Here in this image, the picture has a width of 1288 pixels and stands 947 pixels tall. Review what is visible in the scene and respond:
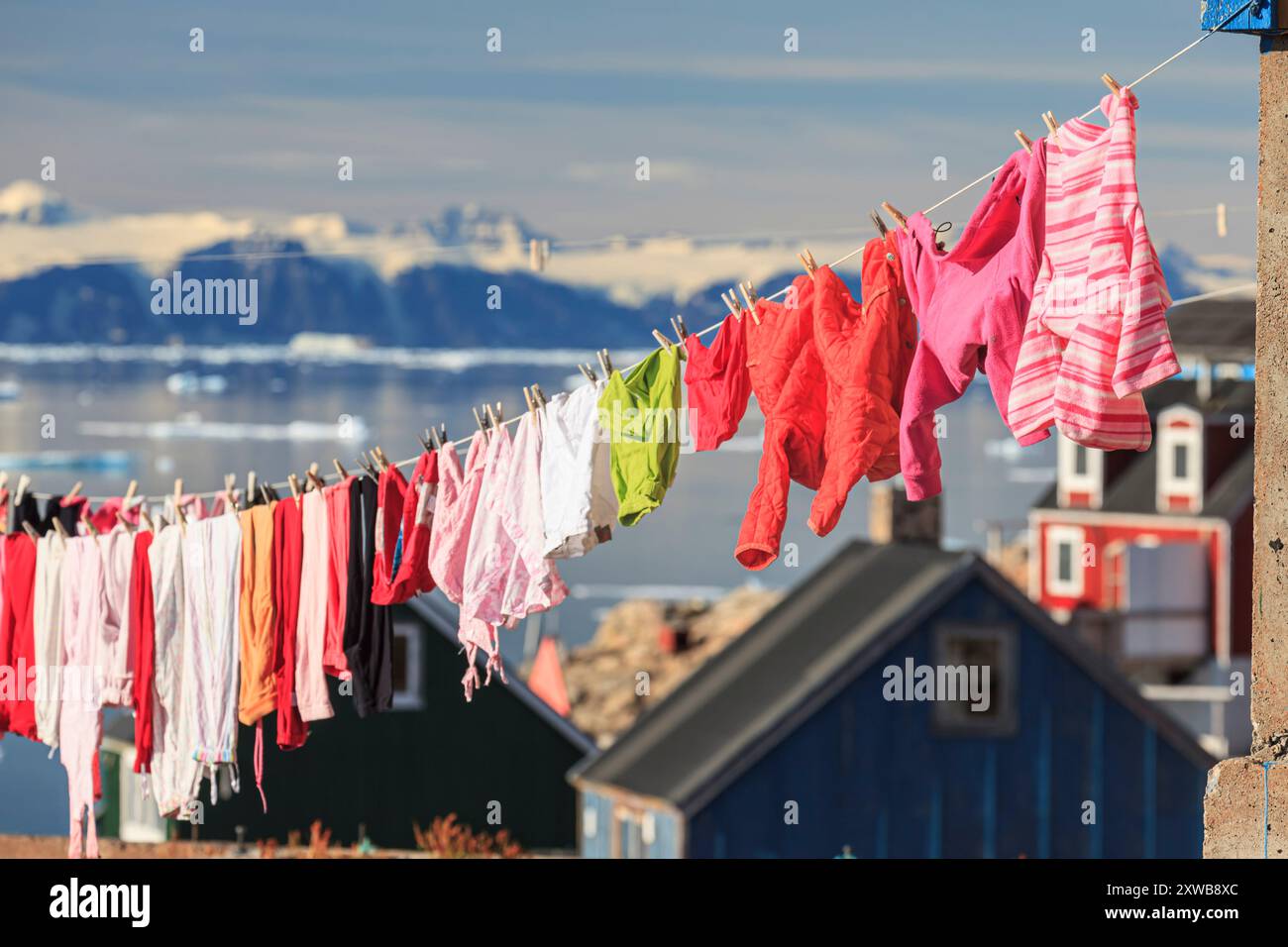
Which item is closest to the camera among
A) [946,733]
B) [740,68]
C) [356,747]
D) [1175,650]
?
[946,733]

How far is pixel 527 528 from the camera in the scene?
9188 mm

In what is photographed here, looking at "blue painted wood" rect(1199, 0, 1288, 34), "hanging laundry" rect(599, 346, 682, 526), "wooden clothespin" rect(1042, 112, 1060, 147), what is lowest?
"hanging laundry" rect(599, 346, 682, 526)

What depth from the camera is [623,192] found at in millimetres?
110688

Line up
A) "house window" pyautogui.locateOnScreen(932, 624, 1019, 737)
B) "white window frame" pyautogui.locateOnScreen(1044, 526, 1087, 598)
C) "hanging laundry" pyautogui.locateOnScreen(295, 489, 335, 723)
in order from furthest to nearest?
1. "white window frame" pyautogui.locateOnScreen(1044, 526, 1087, 598)
2. "house window" pyautogui.locateOnScreen(932, 624, 1019, 737)
3. "hanging laundry" pyautogui.locateOnScreen(295, 489, 335, 723)

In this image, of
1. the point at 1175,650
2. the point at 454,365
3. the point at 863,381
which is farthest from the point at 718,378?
the point at 454,365

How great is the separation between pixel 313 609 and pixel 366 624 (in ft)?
0.91

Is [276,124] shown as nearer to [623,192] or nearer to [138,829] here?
[623,192]

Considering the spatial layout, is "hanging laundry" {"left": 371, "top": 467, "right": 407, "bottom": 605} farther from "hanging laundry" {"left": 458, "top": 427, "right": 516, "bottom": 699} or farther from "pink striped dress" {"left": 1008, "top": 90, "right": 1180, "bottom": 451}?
"pink striped dress" {"left": 1008, "top": 90, "right": 1180, "bottom": 451}

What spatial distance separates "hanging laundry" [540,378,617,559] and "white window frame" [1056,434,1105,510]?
139ft

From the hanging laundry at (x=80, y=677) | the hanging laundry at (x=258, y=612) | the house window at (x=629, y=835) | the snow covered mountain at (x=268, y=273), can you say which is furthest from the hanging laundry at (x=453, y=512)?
the snow covered mountain at (x=268, y=273)

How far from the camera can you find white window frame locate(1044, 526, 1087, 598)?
5128cm

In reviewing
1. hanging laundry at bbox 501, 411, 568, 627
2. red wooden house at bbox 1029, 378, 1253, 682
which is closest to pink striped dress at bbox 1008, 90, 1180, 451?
hanging laundry at bbox 501, 411, 568, 627

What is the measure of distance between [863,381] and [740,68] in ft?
377

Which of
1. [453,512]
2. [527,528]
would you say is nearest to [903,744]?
[453,512]
